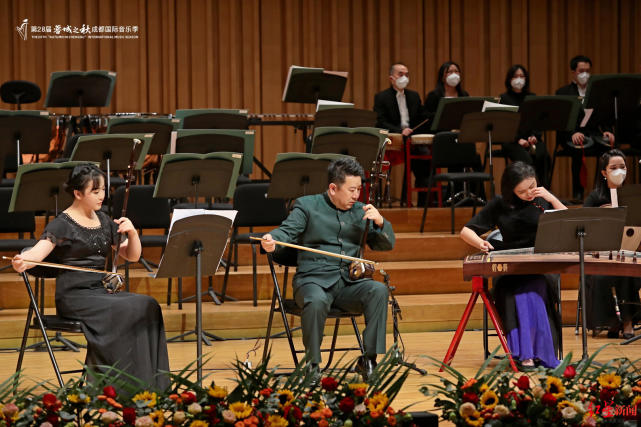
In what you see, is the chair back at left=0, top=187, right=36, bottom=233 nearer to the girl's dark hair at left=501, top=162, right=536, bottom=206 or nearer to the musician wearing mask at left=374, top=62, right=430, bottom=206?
the girl's dark hair at left=501, top=162, right=536, bottom=206

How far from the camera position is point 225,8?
9.48m

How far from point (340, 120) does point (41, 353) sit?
9.78ft

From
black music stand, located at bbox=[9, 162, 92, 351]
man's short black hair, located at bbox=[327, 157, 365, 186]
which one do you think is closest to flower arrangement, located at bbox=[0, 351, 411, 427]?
man's short black hair, located at bbox=[327, 157, 365, 186]

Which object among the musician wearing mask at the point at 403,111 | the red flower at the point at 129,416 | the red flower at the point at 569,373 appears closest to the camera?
the red flower at the point at 129,416

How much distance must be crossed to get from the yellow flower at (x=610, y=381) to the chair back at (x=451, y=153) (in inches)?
194

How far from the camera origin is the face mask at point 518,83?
7898 millimetres

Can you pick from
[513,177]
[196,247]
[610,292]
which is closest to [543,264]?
[513,177]

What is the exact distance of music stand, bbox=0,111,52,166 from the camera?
Result: 6.23m

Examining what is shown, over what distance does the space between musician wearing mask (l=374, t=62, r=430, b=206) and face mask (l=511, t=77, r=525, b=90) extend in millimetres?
783

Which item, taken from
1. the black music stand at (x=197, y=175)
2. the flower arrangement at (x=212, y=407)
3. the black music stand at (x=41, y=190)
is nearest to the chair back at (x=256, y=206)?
the black music stand at (x=197, y=175)

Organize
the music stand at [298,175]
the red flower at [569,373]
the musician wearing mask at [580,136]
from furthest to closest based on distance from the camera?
1. the musician wearing mask at [580,136]
2. the music stand at [298,175]
3. the red flower at [569,373]

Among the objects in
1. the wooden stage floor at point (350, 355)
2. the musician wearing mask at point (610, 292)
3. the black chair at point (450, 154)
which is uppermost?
the black chair at point (450, 154)

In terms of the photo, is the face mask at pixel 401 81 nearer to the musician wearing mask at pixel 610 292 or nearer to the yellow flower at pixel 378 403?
the musician wearing mask at pixel 610 292

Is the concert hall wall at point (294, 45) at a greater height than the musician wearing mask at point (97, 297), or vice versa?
the concert hall wall at point (294, 45)
